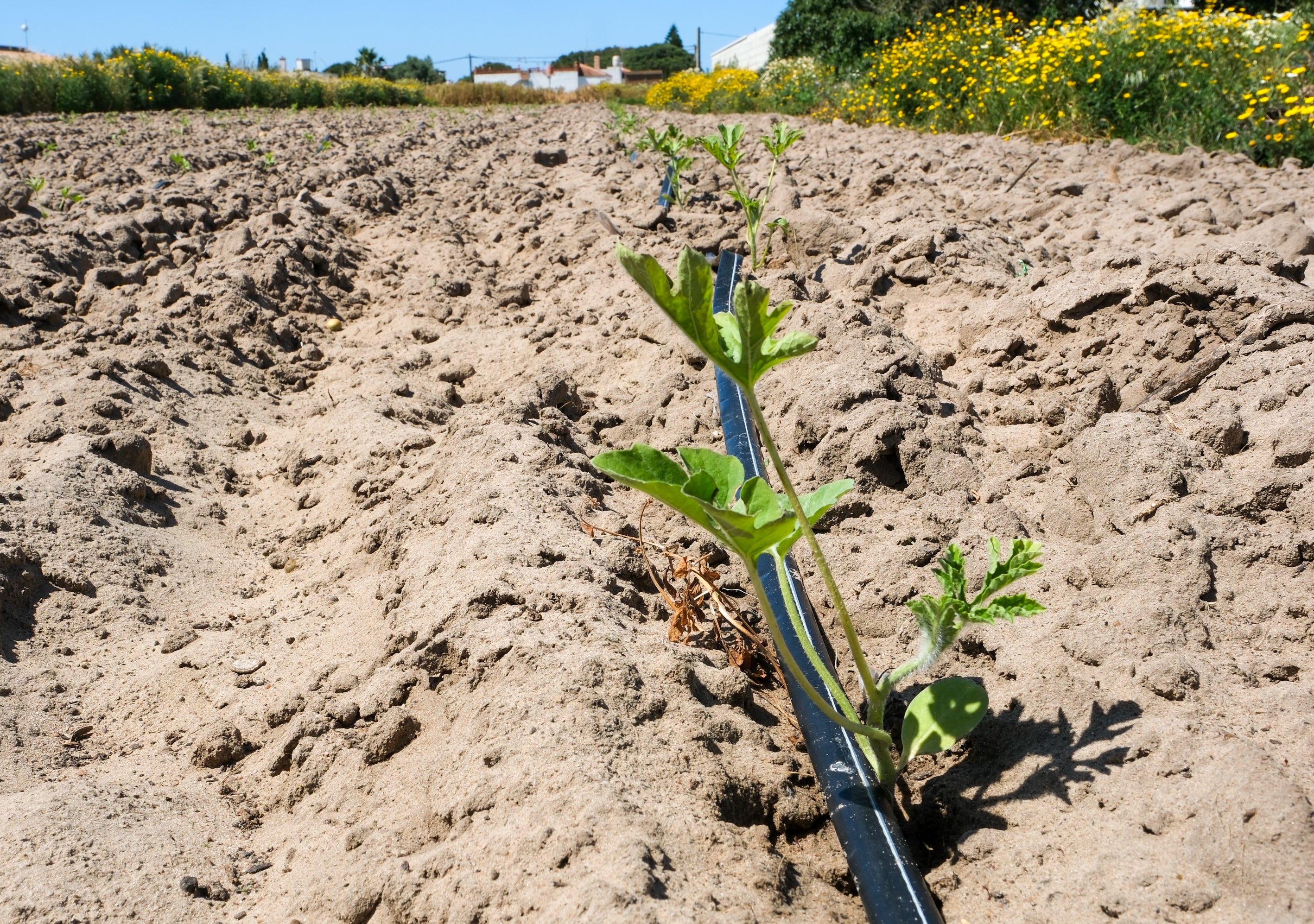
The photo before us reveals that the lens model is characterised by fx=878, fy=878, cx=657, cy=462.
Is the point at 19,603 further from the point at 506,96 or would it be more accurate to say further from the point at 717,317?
the point at 506,96

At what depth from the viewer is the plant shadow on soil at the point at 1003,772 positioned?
1621 mm

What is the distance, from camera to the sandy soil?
4.96 ft

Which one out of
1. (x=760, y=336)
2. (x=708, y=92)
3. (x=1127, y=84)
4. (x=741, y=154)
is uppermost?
(x=708, y=92)

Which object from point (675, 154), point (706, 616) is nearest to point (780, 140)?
point (675, 154)

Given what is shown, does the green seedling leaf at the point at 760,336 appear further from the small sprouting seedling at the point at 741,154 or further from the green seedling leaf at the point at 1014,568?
the small sprouting seedling at the point at 741,154

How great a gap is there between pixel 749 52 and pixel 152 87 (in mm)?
27734

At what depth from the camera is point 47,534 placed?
2557 mm

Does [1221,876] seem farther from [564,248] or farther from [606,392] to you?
[564,248]

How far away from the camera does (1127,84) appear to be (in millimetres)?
7777

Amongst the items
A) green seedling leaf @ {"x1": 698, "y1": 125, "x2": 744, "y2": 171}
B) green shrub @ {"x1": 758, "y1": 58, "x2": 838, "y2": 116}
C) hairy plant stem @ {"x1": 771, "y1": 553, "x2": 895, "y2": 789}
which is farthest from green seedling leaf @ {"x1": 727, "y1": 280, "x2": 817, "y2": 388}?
green shrub @ {"x1": 758, "y1": 58, "x2": 838, "y2": 116}

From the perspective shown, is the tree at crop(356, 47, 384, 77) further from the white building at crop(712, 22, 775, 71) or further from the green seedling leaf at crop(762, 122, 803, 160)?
the green seedling leaf at crop(762, 122, 803, 160)

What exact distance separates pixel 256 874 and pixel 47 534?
4.83ft

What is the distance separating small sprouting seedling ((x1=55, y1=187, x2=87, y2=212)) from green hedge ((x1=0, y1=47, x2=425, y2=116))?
10.0 meters

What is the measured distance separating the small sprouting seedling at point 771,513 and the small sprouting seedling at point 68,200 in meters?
6.64
